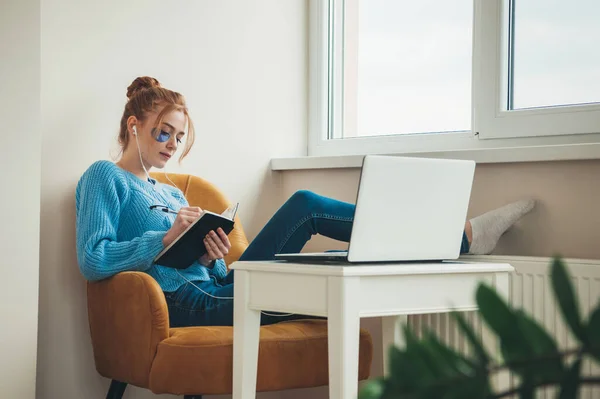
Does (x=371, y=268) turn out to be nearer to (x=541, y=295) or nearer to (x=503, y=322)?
(x=541, y=295)

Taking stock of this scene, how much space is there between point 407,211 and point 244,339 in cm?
46

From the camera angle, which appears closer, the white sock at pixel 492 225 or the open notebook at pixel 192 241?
the open notebook at pixel 192 241

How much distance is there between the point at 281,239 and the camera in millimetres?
2104

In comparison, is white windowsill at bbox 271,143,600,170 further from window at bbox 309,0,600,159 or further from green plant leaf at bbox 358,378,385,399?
green plant leaf at bbox 358,378,385,399

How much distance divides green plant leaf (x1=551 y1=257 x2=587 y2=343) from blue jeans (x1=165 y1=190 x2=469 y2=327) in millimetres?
1825

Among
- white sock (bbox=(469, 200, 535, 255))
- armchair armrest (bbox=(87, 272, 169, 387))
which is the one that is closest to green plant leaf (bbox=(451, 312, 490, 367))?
armchair armrest (bbox=(87, 272, 169, 387))

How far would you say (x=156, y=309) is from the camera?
1900 mm

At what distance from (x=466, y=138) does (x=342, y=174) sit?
43 centimetres

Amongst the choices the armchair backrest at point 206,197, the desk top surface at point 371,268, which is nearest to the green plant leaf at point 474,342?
the desk top surface at point 371,268

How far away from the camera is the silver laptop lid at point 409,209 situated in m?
1.66

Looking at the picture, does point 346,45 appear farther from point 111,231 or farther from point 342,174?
point 111,231

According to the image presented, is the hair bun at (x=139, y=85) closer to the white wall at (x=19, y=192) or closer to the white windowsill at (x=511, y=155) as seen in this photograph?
the white wall at (x=19, y=192)

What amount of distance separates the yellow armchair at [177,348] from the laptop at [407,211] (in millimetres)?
255

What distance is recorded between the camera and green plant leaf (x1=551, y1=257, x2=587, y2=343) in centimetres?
23
